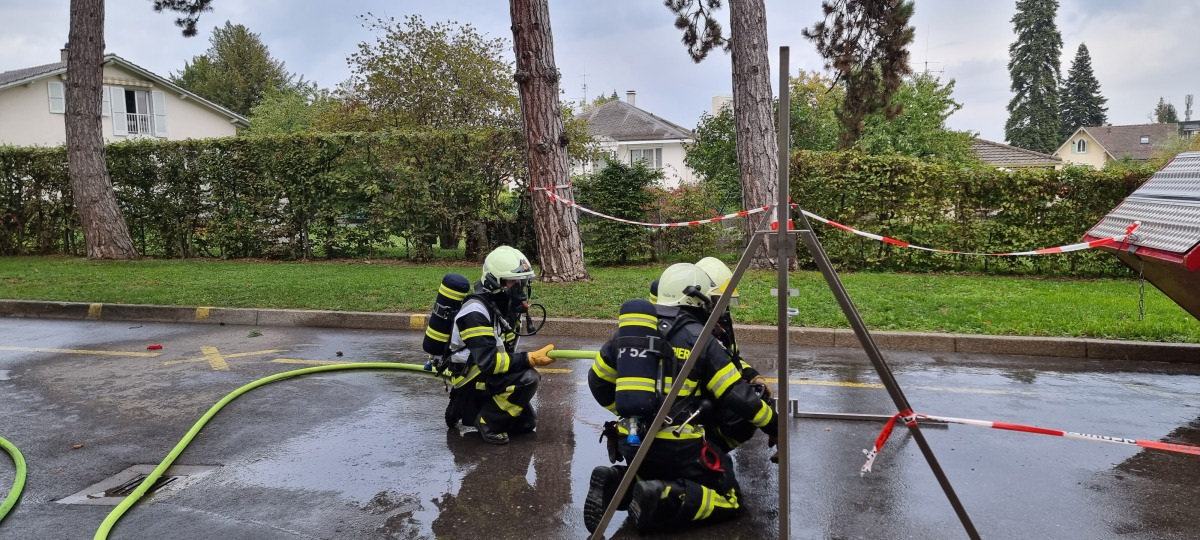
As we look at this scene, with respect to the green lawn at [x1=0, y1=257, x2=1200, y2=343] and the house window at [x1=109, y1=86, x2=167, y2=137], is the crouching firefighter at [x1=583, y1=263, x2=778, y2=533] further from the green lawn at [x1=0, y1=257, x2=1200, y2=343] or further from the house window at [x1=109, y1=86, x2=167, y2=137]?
the house window at [x1=109, y1=86, x2=167, y2=137]

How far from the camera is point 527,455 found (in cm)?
499

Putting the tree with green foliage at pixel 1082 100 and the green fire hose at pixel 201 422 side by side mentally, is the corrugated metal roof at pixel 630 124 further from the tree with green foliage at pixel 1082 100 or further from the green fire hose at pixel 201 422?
the tree with green foliage at pixel 1082 100

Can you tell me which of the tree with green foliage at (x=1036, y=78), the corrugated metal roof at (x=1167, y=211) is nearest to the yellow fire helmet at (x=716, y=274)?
the corrugated metal roof at (x=1167, y=211)

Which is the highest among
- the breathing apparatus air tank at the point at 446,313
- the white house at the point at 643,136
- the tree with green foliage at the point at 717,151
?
the white house at the point at 643,136

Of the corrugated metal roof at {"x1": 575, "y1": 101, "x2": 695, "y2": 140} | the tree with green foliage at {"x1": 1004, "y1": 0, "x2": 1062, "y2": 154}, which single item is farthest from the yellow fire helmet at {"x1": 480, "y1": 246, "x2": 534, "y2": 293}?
the tree with green foliage at {"x1": 1004, "y1": 0, "x2": 1062, "y2": 154}

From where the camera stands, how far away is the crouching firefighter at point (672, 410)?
3758 millimetres

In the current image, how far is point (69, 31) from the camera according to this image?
1563cm

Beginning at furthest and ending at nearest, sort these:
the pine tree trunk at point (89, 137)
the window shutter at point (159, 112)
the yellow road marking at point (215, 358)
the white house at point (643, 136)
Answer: the white house at point (643, 136) → the window shutter at point (159, 112) → the pine tree trunk at point (89, 137) → the yellow road marking at point (215, 358)

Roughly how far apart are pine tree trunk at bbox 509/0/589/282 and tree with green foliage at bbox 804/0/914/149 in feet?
A: 19.5

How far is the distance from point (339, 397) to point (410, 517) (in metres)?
2.61

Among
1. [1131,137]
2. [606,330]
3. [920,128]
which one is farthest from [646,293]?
[1131,137]

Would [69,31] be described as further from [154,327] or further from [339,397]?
[339,397]

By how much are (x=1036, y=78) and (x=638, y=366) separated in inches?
2941

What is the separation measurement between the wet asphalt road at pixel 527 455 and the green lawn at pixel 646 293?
3.11 feet
